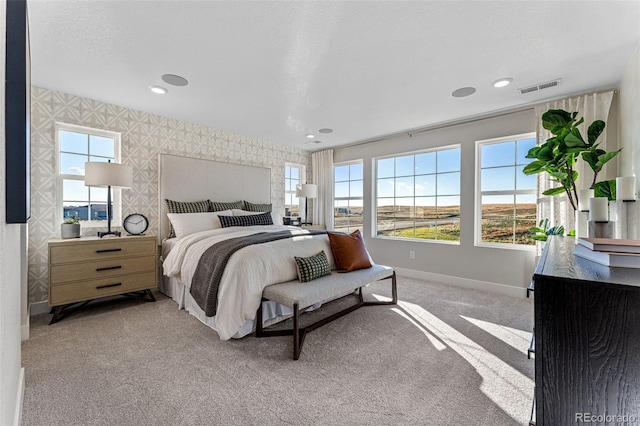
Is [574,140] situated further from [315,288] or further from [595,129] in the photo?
[315,288]

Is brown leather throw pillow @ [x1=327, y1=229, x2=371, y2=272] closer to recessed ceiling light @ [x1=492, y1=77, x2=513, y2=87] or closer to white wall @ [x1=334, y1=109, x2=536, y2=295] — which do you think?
white wall @ [x1=334, y1=109, x2=536, y2=295]

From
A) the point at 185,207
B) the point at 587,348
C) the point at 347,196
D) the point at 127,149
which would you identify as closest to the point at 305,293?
the point at 587,348

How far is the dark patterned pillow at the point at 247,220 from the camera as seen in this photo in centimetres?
371

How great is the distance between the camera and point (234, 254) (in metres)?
2.39

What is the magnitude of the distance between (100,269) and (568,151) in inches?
171

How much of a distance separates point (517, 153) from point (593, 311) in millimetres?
3650

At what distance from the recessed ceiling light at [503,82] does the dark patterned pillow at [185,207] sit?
12.6 feet

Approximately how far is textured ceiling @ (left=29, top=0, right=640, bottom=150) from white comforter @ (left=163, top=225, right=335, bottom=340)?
1626 millimetres

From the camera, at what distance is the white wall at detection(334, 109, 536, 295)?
3.49 m

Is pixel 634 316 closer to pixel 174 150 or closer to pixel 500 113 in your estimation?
pixel 500 113

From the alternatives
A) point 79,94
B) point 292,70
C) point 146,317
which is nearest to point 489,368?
point 292,70

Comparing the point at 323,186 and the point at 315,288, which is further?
the point at 323,186

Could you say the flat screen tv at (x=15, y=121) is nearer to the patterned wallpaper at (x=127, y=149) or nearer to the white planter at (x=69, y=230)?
the white planter at (x=69, y=230)

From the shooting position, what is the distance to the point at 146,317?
2.76 meters
